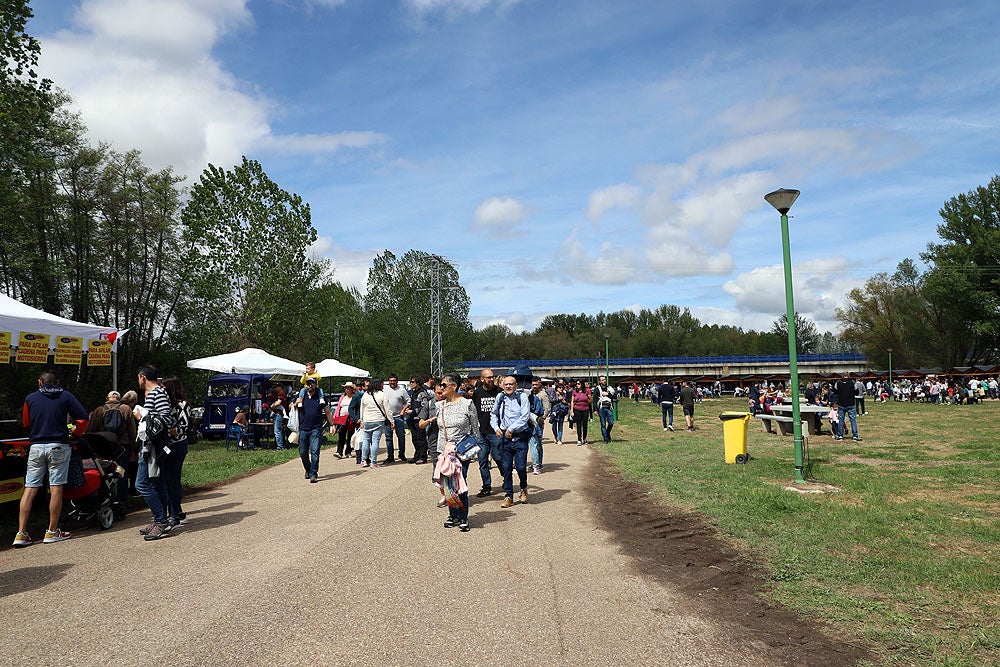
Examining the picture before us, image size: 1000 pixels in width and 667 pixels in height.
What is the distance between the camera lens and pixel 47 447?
736 centimetres

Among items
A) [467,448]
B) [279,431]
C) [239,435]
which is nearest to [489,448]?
[467,448]

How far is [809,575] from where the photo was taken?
573cm

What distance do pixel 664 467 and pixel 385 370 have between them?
49.6 m

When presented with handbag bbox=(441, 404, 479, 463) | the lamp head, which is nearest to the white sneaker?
handbag bbox=(441, 404, 479, 463)

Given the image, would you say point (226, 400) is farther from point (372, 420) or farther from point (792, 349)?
point (792, 349)

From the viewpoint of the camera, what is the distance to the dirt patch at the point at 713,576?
14.1 feet

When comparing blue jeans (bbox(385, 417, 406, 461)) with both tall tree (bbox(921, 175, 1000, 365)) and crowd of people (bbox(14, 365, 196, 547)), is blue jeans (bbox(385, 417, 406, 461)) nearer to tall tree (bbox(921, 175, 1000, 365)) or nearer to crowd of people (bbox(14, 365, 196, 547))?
crowd of people (bbox(14, 365, 196, 547))

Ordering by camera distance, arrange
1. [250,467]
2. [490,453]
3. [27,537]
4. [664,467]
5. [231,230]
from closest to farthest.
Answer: [27,537] → [490,453] → [664,467] → [250,467] → [231,230]

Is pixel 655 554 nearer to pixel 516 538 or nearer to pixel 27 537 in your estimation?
pixel 516 538

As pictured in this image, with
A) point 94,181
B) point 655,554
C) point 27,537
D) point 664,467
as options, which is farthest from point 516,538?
point 94,181

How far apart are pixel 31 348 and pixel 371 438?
5987 millimetres

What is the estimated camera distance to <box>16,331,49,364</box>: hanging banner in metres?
10.0

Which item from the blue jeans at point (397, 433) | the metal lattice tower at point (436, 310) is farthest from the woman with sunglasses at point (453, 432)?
the metal lattice tower at point (436, 310)

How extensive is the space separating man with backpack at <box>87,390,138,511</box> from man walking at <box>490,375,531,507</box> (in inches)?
182
